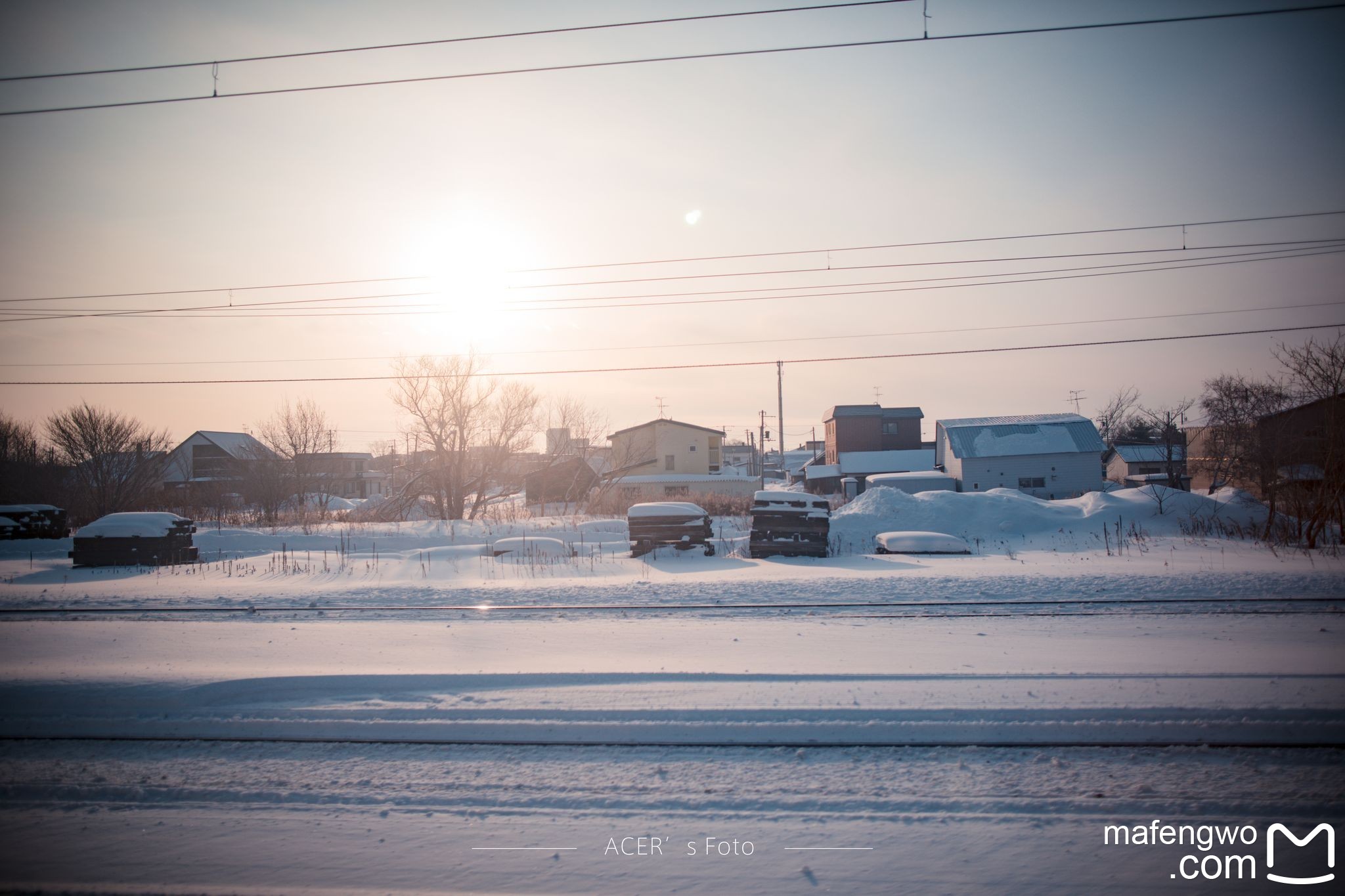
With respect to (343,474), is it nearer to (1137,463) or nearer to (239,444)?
(239,444)

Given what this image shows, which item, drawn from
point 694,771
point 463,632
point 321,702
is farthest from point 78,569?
point 694,771

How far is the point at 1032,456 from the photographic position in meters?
48.0

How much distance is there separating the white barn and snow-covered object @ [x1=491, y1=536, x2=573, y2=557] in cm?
3954

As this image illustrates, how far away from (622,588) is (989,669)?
7120 millimetres

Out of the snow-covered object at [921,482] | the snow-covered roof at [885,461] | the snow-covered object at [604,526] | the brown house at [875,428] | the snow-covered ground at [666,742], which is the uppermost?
the brown house at [875,428]

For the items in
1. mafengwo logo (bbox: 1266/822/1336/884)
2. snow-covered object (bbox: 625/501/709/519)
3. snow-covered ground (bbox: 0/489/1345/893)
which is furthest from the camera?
snow-covered object (bbox: 625/501/709/519)

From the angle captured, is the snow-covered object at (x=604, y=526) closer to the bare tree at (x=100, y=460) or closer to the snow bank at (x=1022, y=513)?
the snow bank at (x=1022, y=513)

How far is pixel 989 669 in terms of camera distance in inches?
252

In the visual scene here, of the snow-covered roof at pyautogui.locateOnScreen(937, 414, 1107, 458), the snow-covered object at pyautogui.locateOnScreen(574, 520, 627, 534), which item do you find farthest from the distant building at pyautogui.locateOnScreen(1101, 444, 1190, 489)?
the snow-covered object at pyautogui.locateOnScreen(574, 520, 627, 534)

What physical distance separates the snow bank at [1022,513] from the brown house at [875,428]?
40108 millimetres

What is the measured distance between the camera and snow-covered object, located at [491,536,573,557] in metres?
17.5

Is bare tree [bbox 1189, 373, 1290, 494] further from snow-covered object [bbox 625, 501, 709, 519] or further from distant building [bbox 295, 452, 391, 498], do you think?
distant building [bbox 295, 452, 391, 498]

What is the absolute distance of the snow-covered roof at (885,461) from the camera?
198ft

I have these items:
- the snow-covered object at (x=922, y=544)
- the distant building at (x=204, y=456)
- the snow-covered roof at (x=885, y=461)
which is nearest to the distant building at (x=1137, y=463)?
the snow-covered roof at (x=885, y=461)
